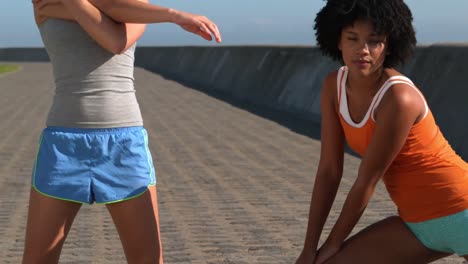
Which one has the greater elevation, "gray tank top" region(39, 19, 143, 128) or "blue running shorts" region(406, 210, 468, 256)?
"gray tank top" region(39, 19, 143, 128)

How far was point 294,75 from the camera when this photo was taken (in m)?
18.7

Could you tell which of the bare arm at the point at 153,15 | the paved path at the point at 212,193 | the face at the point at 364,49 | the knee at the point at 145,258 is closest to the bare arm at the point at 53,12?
the bare arm at the point at 153,15

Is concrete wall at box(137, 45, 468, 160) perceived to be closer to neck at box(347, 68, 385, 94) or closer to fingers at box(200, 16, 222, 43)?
neck at box(347, 68, 385, 94)

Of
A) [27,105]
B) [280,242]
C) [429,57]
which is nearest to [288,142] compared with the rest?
[429,57]

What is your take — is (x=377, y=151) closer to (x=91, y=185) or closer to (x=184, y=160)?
(x=91, y=185)

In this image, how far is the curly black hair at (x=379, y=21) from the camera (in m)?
3.67

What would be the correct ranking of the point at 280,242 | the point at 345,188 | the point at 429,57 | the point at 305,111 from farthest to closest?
the point at 305,111 < the point at 429,57 < the point at 345,188 < the point at 280,242

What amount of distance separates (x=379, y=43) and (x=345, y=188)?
18.7 ft

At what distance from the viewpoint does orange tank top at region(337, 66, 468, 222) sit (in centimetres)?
369

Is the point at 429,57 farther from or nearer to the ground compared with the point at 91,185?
nearer to the ground

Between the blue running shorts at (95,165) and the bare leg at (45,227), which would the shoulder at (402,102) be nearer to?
the blue running shorts at (95,165)

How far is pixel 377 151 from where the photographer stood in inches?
143

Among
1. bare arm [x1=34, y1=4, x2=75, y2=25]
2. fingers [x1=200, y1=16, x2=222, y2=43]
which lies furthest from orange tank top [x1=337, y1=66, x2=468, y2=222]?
bare arm [x1=34, y1=4, x2=75, y2=25]

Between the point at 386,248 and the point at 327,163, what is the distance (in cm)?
39
